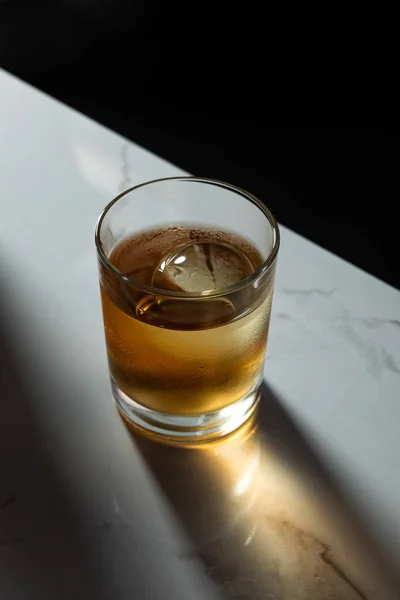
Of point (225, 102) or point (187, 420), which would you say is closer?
point (187, 420)

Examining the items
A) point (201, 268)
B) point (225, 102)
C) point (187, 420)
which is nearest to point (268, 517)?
point (187, 420)

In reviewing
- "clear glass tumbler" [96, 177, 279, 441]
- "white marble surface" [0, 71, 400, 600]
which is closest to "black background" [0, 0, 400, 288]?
"white marble surface" [0, 71, 400, 600]

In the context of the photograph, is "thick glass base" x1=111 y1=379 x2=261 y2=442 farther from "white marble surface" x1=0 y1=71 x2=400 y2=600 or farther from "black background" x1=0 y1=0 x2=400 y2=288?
"black background" x1=0 y1=0 x2=400 y2=288

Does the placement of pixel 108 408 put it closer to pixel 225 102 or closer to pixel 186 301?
pixel 186 301

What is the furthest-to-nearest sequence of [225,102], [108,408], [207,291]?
[225,102], [108,408], [207,291]

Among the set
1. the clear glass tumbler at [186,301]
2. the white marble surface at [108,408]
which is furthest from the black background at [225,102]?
the clear glass tumbler at [186,301]

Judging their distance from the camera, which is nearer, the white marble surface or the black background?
the white marble surface

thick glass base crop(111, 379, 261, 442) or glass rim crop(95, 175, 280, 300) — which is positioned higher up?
glass rim crop(95, 175, 280, 300)
